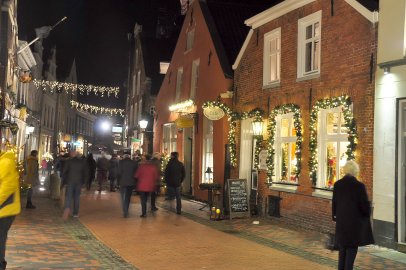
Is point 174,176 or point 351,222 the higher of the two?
point 174,176

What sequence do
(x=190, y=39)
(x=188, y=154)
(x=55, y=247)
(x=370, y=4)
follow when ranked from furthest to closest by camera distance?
(x=190, y=39), (x=188, y=154), (x=370, y=4), (x=55, y=247)

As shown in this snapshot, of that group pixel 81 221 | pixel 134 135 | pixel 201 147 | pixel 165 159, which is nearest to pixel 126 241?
pixel 81 221

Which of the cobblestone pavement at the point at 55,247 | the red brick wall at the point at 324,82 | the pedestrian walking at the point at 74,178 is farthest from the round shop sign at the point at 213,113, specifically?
the cobblestone pavement at the point at 55,247

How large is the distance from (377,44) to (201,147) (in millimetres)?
9774

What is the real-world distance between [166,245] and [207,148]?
31.1ft

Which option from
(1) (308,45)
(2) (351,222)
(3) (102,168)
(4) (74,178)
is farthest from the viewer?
(3) (102,168)

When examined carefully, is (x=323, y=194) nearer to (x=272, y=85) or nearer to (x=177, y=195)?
(x=272, y=85)

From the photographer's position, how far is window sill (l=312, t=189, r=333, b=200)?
11.8 m

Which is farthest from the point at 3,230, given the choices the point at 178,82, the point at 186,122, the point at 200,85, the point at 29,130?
the point at 29,130

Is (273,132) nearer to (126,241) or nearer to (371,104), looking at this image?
(371,104)

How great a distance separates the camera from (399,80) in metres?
10.1

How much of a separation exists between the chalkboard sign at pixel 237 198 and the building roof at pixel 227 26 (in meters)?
4.51

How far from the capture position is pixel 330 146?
485 inches

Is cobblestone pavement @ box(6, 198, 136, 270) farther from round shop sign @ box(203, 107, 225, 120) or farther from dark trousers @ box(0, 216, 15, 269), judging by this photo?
round shop sign @ box(203, 107, 225, 120)
